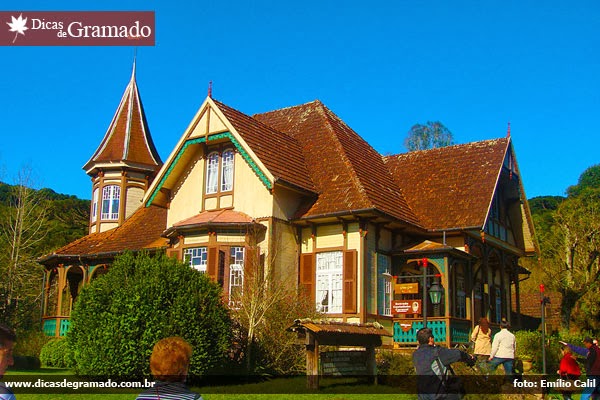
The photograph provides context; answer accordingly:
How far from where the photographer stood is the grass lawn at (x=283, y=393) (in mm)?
13812

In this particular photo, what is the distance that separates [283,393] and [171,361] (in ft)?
33.8

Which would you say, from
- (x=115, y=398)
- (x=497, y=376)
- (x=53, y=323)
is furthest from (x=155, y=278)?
(x=53, y=323)

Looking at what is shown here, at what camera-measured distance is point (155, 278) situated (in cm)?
1614

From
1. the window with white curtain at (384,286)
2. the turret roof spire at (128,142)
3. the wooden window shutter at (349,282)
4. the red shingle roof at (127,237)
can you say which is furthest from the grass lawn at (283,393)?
the turret roof spire at (128,142)

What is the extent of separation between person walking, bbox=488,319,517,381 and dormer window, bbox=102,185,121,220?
23574 millimetres

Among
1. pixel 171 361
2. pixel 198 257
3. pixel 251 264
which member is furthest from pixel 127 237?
pixel 171 361

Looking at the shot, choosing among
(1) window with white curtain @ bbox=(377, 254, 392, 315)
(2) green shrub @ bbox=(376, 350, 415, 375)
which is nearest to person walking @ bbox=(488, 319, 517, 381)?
(2) green shrub @ bbox=(376, 350, 415, 375)

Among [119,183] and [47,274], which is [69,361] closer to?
[47,274]

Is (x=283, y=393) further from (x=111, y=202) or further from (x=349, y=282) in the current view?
(x=111, y=202)

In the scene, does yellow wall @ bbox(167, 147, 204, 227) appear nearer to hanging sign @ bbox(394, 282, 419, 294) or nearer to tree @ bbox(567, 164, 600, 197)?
hanging sign @ bbox(394, 282, 419, 294)

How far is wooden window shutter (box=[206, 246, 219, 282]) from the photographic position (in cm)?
2245

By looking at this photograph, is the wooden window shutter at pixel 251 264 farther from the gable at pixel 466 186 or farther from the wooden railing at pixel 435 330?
the gable at pixel 466 186

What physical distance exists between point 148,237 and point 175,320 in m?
13.8

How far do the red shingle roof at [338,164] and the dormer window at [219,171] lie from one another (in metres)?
3.00
